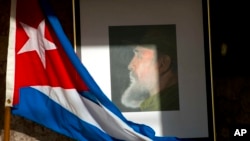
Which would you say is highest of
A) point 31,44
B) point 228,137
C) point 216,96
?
point 31,44

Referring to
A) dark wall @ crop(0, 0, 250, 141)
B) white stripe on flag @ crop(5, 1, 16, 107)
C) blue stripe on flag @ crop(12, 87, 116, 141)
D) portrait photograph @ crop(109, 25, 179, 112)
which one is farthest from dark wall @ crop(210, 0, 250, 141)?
white stripe on flag @ crop(5, 1, 16, 107)

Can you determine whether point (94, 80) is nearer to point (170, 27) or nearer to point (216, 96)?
point (170, 27)

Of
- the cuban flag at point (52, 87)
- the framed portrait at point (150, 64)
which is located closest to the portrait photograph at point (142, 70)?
the framed portrait at point (150, 64)

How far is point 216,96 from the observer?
2139 millimetres

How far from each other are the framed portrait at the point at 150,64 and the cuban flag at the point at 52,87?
14 cm

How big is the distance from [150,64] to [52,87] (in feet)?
1.23

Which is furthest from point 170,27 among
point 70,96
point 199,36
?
point 70,96

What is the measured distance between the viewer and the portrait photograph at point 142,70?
205 centimetres

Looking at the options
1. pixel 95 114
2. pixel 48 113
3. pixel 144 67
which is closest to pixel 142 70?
pixel 144 67

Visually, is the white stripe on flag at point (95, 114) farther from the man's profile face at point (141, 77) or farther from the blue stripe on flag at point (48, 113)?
the man's profile face at point (141, 77)

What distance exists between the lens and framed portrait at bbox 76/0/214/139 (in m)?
2.05

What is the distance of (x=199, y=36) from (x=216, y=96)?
0.82 ft

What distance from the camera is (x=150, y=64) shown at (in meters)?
2.06

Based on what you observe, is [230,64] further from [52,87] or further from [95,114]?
[52,87]
